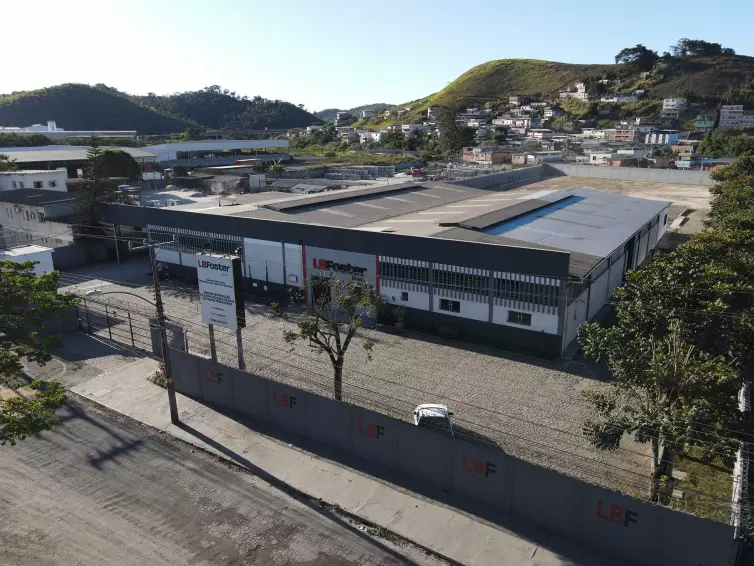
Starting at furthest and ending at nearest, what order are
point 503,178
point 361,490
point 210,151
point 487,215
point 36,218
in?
1. point 210,151
2. point 503,178
3. point 36,218
4. point 487,215
5. point 361,490

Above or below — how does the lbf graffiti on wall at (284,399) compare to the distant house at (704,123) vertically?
below

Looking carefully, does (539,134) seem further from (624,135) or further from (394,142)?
(394,142)

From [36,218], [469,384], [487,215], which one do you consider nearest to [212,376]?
[469,384]

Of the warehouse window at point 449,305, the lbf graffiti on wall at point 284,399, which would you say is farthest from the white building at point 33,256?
Result: the warehouse window at point 449,305

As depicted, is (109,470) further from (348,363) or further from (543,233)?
(543,233)

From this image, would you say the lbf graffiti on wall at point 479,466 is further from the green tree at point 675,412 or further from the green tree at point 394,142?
the green tree at point 394,142

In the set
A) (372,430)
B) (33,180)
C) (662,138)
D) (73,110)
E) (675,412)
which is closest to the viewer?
(675,412)

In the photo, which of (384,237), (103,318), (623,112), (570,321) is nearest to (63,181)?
(103,318)
